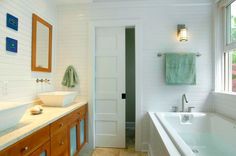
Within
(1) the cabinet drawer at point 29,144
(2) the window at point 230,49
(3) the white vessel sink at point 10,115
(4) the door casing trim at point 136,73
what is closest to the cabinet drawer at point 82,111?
(4) the door casing trim at point 136,73

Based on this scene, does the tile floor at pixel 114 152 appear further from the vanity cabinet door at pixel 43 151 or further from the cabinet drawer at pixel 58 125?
the vanity cabinet door at pixel 43 151

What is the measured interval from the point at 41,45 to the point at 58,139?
4.83 feet

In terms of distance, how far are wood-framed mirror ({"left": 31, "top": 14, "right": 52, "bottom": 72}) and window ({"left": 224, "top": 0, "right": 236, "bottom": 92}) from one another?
9.36ft

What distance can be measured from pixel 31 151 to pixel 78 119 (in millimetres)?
1207

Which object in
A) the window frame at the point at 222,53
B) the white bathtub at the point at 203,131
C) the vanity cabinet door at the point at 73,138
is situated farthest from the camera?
the window frame at the point at 222,53

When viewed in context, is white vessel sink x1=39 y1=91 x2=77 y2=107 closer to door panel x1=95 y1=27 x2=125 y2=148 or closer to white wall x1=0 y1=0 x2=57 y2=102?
white wall x1=0 y1=0 x2=57 y2=102

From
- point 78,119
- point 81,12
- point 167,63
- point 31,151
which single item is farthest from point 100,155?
point 81,12

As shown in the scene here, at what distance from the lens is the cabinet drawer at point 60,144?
1.83m

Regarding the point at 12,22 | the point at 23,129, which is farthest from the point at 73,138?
the point at 12,22

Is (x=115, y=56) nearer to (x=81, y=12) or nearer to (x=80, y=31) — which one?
(x=80, y=31)

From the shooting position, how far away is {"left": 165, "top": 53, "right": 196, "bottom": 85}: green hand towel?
9.46 feet

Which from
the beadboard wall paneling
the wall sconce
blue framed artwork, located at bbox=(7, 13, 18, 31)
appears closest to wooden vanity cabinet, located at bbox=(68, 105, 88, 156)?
blue framed artwork, located at bbox=(7, 13, 18, 31)

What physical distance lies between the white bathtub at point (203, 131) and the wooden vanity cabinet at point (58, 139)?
113 cm

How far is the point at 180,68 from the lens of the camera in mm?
2908
